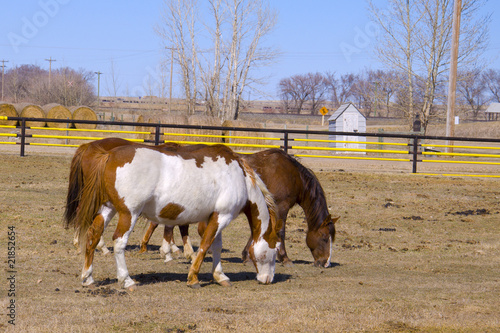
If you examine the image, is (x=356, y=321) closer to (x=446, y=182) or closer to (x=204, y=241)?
(x=204, y=241)

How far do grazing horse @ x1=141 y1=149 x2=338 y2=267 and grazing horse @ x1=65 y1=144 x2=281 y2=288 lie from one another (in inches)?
46.8

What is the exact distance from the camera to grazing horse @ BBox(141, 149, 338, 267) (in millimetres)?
6918

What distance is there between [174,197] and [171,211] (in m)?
0.14

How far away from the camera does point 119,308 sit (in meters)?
4.52

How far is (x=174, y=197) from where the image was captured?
5.28 metres

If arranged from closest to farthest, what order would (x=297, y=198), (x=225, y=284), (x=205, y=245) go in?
(x=205, y=245), (x=225, y=284), (x=297, y=198)

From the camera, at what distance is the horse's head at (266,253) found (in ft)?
18.6

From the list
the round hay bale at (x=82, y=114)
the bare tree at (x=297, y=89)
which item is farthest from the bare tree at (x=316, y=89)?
the round hay bale at (x=82, y=114)

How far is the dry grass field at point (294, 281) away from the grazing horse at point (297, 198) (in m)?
0.25

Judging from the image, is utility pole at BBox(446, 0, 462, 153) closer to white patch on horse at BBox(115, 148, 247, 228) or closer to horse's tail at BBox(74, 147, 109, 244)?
white patch on horse at BBox(115, 148, 247, 228)

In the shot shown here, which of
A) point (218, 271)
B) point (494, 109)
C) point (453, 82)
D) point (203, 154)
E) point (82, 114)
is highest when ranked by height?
point (494, 109)

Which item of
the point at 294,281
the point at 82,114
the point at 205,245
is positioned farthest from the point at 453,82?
A: the point at 205,245

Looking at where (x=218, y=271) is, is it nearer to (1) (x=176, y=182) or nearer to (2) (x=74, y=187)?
(1) (x=176, y=182)

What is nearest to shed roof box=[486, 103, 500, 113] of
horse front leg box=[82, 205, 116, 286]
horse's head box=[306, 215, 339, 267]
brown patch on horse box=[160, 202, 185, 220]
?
horse's head box=[306, 215, 339, 267]
